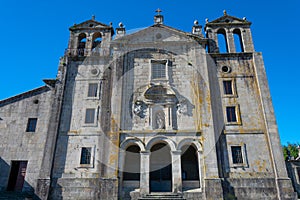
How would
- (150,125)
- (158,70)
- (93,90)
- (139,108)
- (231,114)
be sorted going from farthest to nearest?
(158,70), (93,90), (139,108), (231,114), (150,125)

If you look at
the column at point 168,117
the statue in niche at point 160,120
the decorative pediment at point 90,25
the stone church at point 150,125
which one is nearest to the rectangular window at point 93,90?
the stone church at point 150,125

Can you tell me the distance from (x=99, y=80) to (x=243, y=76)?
493 inches

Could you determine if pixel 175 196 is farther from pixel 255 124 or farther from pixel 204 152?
pixel 255 124

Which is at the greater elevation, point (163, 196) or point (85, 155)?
point (85, 155)

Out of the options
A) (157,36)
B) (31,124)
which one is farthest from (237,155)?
(31,124)

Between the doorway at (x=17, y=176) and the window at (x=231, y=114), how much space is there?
16475mm

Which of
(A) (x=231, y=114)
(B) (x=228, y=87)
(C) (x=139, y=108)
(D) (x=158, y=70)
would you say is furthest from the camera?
(D) (x=158, y=70)

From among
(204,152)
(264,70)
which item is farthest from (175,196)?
(264,70)

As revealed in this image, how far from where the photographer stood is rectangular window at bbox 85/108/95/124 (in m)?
20.0

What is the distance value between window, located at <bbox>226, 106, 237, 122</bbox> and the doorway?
16475 mm

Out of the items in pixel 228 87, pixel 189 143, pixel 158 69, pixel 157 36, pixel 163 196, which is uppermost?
pixel 157 36

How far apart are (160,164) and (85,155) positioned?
600 cm

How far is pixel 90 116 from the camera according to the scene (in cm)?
2017

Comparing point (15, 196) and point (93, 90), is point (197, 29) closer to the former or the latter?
point (93, 90)
